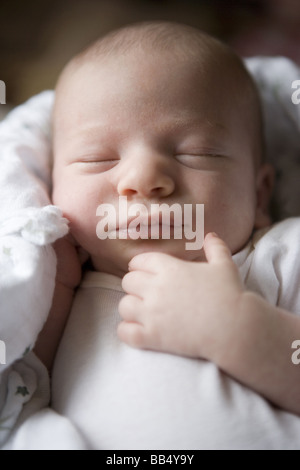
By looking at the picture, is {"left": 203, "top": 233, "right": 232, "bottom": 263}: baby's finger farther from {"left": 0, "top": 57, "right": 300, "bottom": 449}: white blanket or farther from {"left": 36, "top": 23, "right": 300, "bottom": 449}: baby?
{"left": 0, "top": 57, "right": 300, "bottom": 449}: white blanket

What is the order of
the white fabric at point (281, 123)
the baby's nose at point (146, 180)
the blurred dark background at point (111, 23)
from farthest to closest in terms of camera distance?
1. the blurred dark background at point (111, 23)
2. the white fabric at point (281, 123)
3. the baby's nose at point (146, 180)

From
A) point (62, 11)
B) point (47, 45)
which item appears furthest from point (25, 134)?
point (62, 11)

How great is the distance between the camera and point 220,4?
212 cm

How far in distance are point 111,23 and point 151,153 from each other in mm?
1284

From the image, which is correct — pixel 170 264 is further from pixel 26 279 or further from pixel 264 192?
pixel 264 192

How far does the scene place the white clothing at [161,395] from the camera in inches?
29.2

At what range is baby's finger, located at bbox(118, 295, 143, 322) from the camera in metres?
0.79

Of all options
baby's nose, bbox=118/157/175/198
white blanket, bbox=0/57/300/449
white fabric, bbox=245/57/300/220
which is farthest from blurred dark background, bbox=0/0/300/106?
baby's nose, bbox=118/157/175/198

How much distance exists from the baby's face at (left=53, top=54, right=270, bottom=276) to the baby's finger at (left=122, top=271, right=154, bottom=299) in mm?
79

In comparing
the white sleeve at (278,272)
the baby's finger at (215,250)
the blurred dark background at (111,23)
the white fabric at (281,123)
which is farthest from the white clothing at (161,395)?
the blurred dark background at (111,23)

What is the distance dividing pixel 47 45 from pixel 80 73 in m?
1.08

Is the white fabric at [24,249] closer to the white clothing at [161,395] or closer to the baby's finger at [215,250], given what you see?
the white clothing at [161,395]

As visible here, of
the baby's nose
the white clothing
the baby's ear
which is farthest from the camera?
→ the baby's ear

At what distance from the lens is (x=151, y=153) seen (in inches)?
35.6
